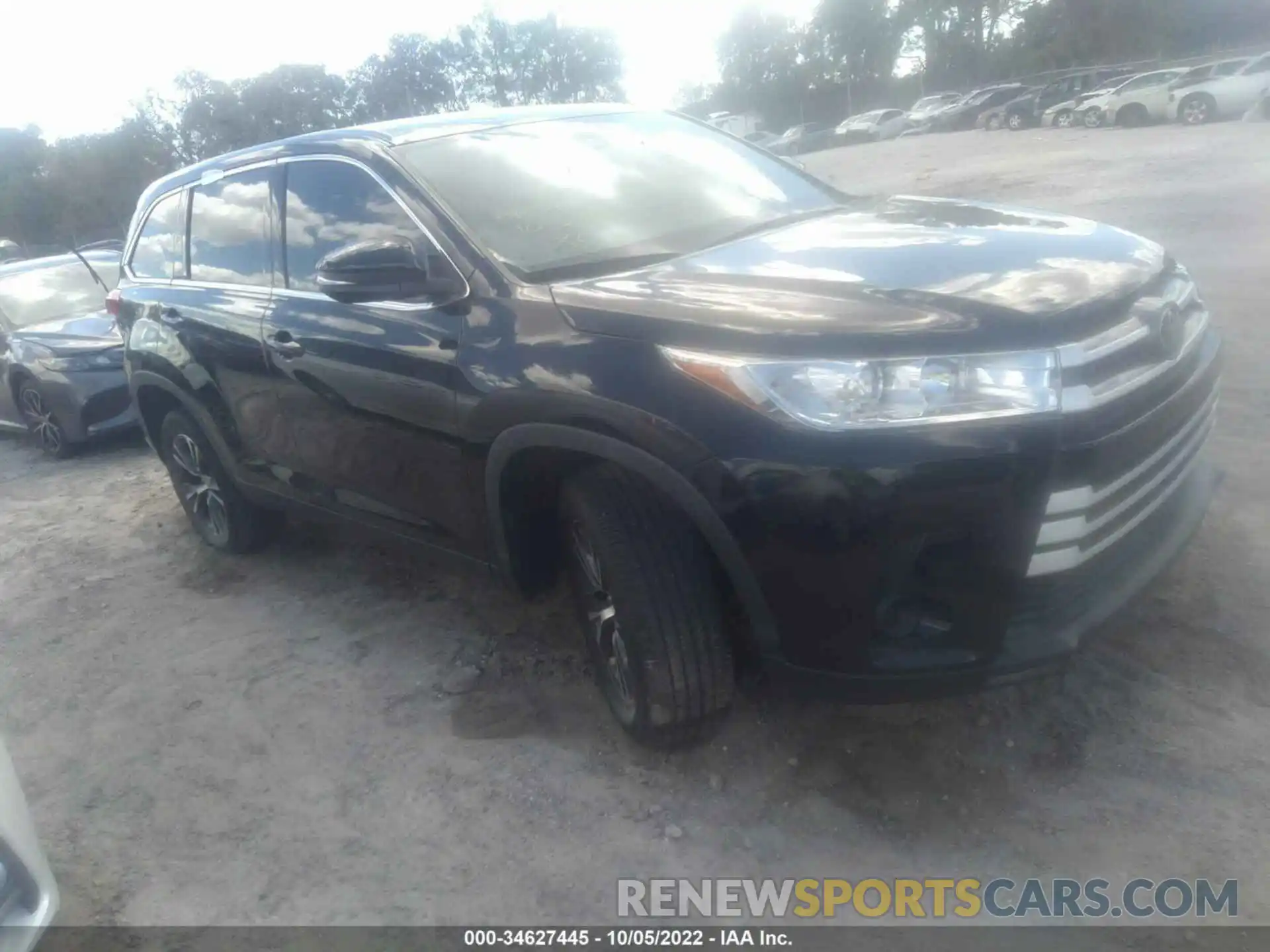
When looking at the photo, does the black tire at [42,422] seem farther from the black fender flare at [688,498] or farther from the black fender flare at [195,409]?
the black fender flare at [688,498]

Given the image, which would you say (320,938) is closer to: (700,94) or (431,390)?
(431,390)

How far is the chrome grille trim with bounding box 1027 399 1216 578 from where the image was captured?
242cm

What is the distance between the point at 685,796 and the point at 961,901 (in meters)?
0.79

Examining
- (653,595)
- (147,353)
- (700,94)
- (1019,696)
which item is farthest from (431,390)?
(700,94)

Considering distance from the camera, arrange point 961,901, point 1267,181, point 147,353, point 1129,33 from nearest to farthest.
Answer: point 961,901 → point 147,353 → point 1267,181 → point 1129,33

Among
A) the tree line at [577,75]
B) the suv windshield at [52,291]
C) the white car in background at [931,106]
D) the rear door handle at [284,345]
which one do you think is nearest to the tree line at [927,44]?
the tree line at [577,75]

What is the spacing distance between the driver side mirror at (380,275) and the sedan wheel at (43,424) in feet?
18.3

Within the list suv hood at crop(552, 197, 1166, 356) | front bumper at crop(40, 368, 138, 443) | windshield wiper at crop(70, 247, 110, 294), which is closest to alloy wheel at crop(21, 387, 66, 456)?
front bumper at crop(40, 368, 138, 443)

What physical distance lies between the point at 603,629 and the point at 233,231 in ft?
7.93

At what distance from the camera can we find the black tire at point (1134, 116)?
24.3 meters

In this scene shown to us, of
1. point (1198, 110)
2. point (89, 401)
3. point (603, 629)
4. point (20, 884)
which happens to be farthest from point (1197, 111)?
point (20, 884)

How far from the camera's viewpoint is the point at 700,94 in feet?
232

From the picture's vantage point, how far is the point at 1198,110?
2245 centimetres

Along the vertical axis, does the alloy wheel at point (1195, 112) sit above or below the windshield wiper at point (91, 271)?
below
